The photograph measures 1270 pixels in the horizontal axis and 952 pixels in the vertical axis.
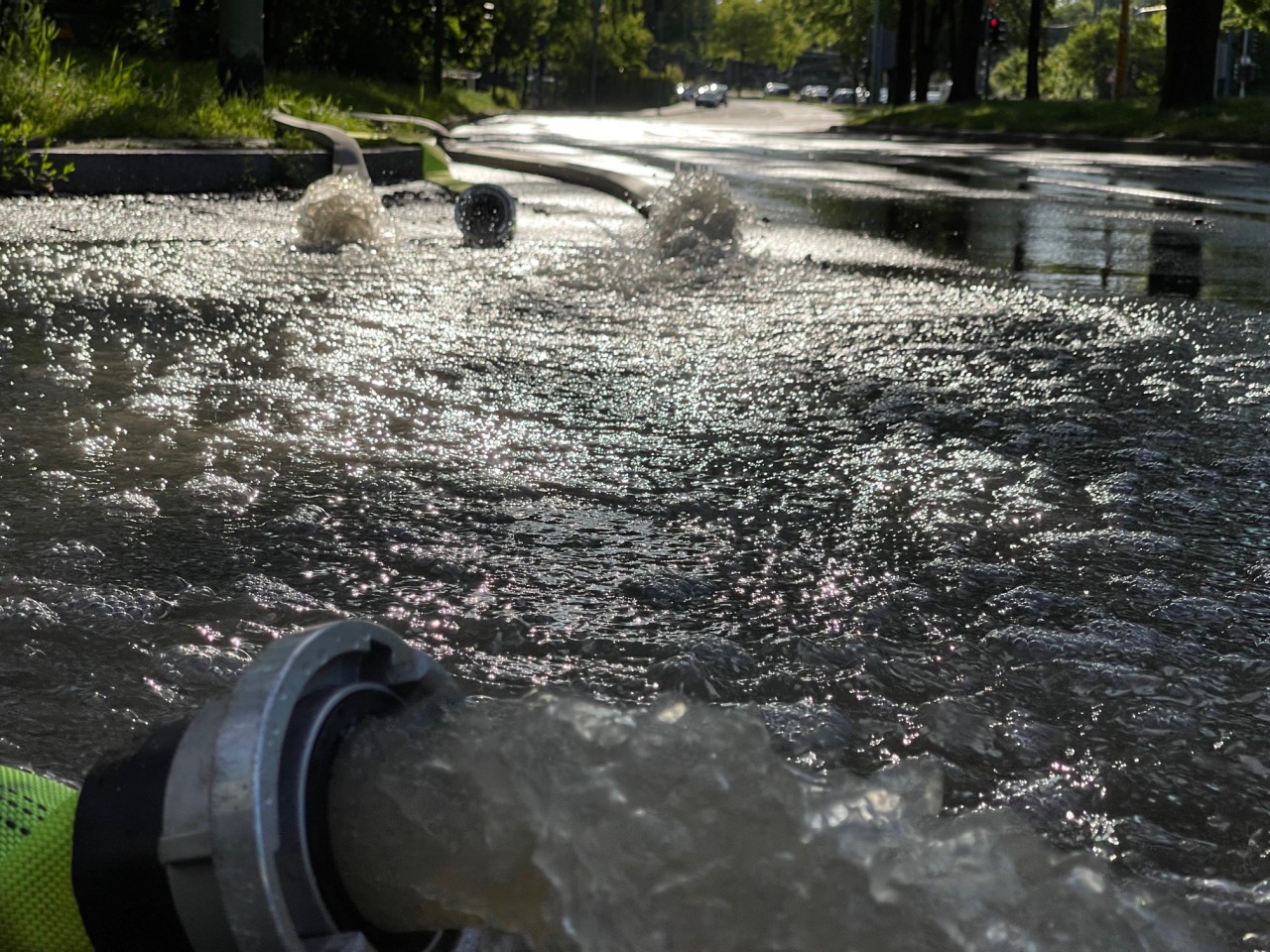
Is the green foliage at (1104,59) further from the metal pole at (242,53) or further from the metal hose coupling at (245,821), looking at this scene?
the metal hose coupling at (245,821)

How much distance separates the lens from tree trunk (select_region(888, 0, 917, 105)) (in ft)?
138

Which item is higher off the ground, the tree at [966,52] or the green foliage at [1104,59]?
the green foliage at [1104,59]

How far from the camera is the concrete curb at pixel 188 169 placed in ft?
30.5

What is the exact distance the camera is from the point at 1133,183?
1383 cm

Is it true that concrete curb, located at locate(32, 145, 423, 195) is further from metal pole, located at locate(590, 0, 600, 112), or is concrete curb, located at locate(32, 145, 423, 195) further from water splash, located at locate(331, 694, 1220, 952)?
metal pole, located at locate(590, 0, 600, 112)

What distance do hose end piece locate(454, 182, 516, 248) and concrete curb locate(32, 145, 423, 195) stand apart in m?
3.16

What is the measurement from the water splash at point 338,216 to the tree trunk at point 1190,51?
20.1 m

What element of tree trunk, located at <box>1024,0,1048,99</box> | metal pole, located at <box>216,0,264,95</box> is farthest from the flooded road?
tree trunk, located at <box>1024,0,1048,99</box>

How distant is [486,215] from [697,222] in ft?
4.60

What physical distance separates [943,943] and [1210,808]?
0.74 m

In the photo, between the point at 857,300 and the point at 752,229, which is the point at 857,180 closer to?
the point at 752,229

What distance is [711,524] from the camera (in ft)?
9.25

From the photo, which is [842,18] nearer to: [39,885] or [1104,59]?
[1104,59]

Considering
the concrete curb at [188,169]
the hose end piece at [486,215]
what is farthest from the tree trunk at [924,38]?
the hose end piece at [486,215]
